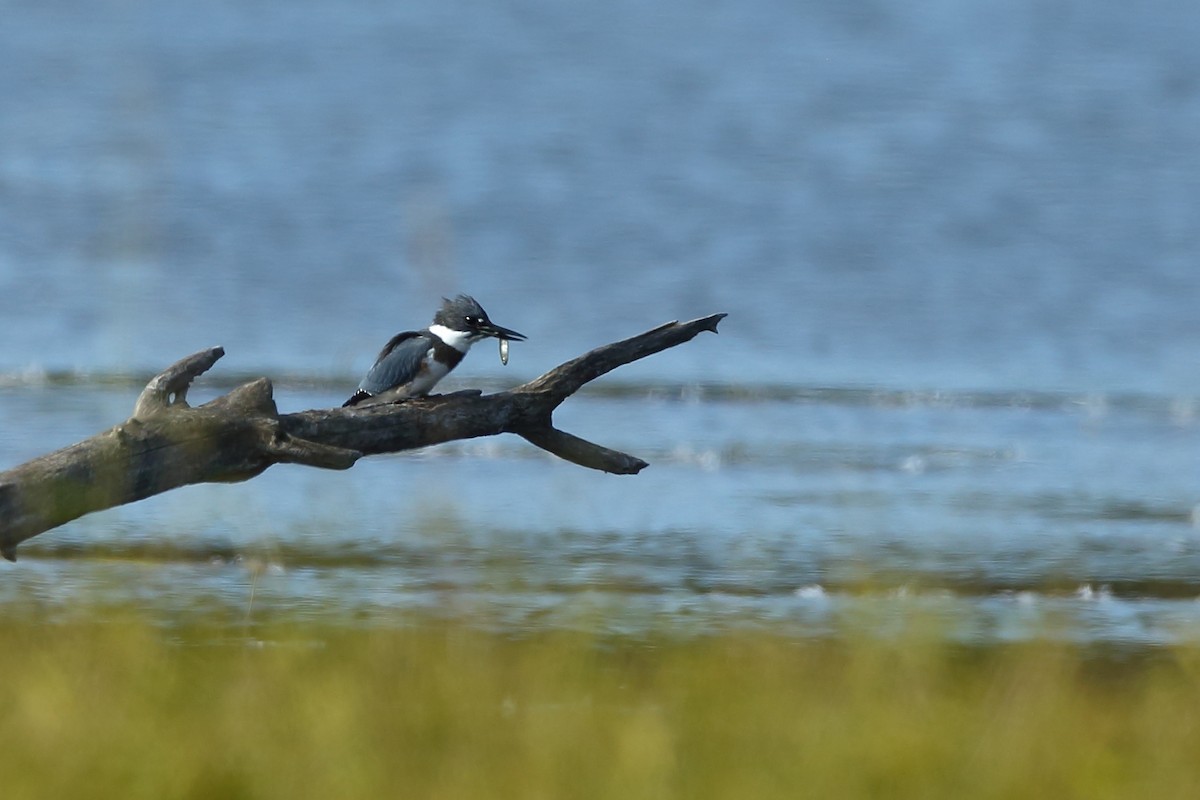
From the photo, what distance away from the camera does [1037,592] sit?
648 cm

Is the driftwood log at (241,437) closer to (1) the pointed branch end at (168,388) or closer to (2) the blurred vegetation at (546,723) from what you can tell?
(1) the pointed branch end at (168,388)

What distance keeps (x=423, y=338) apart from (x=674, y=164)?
11770mm

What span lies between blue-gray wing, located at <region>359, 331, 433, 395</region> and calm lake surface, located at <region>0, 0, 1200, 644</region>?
0.17 m

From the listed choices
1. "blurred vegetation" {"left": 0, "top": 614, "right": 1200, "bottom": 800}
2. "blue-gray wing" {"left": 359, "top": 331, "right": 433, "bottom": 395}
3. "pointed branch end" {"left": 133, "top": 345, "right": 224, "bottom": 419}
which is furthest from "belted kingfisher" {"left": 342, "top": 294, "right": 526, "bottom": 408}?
"blurred vegetation" {"left": 0, "top": 614, "right": 1200, "bottom": 800}

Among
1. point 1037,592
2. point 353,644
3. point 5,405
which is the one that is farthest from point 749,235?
point 353,644

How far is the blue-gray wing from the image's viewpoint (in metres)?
5.33

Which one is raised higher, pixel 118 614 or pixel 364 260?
pixel 364 260

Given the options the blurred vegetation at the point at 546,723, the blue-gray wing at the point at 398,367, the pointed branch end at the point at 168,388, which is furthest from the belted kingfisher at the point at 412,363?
the blurred vegetation at the point at 546,723

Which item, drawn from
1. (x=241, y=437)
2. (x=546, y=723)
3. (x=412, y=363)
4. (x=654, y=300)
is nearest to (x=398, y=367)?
(x=412, y=363)

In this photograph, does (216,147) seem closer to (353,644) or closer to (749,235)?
(749,235)

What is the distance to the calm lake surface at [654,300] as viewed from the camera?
6.25m

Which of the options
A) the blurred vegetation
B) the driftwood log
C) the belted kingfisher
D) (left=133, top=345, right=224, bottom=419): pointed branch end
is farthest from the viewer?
the belted kingfisher

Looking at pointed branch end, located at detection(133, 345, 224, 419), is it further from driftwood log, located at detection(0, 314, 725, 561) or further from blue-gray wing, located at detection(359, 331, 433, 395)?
blue-gray wing, located at detection(359, 331, 433, 395)

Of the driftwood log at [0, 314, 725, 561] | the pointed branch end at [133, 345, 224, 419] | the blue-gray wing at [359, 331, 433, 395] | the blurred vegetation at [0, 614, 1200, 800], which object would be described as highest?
the blue-gray wing at [359, 331, 433, 395]
